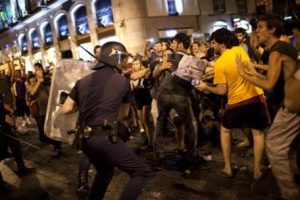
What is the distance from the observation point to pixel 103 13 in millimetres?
22453

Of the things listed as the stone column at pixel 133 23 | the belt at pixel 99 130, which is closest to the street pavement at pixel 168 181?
the belt at pixel 99 130

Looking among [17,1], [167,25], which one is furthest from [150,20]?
[17,1]

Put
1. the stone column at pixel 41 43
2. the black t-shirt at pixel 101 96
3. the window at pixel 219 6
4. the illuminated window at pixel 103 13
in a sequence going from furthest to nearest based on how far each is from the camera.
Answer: the stone column at pixel 41 43 < the window at pixel 219 6 < the illuminated window at pixel 103 13 < the black t-shirt at pixel 101 96

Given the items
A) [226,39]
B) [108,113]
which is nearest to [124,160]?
[108,113]

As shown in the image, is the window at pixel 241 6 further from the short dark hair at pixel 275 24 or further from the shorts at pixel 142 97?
the short dark hair at pixel 275 24

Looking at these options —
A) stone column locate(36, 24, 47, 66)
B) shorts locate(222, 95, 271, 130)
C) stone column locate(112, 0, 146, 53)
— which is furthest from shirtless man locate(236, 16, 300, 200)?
stone column locate(36, 24, 47, 66)

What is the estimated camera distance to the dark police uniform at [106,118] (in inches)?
148

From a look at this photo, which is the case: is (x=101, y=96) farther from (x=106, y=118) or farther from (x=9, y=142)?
(x=9, y=142)

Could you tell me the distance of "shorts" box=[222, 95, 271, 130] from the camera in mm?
5031

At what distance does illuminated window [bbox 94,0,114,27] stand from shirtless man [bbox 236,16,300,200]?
1834cm

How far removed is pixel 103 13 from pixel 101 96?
63.8 ft

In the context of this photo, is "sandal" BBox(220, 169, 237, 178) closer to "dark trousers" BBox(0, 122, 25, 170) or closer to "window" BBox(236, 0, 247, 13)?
"dark trousers" BBox(0, 122, 25, 170)

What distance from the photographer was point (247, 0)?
26.3 m

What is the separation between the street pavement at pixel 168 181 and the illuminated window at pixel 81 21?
17.3 meters
